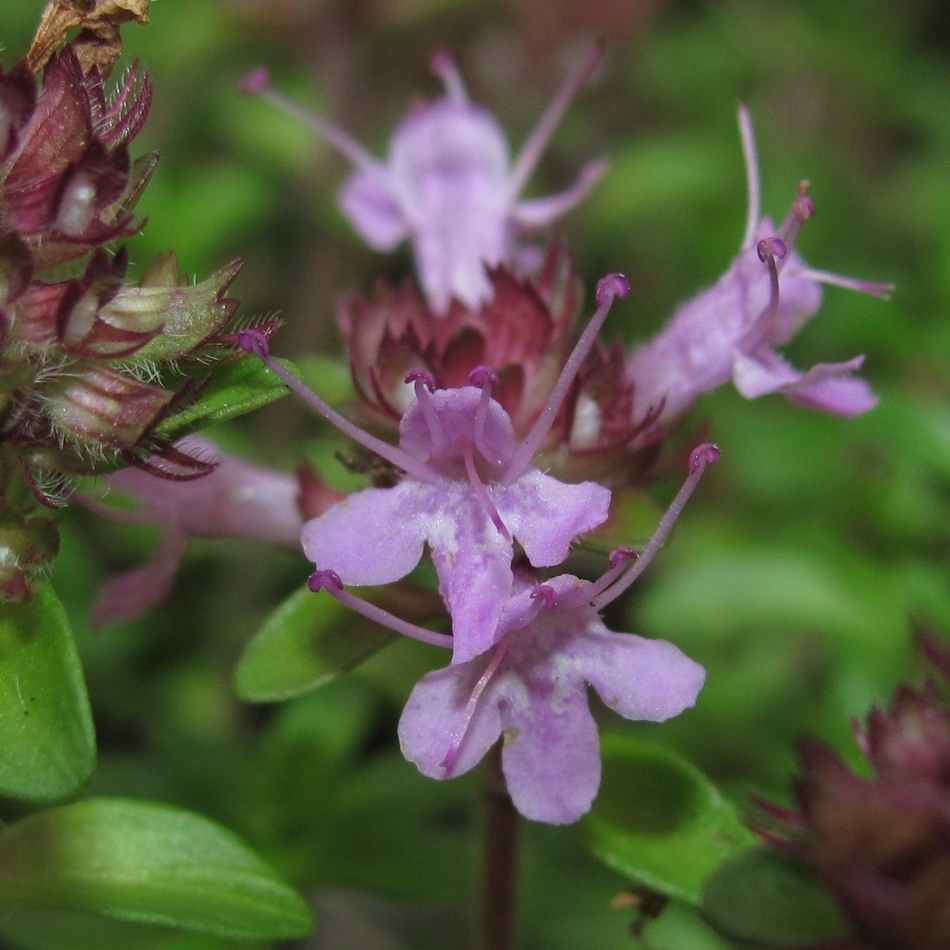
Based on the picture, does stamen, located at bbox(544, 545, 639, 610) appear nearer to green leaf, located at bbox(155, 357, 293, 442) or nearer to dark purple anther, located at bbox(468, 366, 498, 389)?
dark purple anther, located at bbox(468, 366, 498, 389)

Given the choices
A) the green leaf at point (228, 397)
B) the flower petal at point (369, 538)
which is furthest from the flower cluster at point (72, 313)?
the flower petal at point (369, 538)

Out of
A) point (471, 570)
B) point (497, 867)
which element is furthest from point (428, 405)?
point (497, 867)

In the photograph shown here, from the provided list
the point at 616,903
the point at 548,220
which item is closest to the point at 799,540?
the point at 548,220

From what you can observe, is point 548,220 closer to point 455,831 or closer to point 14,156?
point 14,156

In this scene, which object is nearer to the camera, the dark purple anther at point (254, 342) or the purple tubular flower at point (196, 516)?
the dark purple anther at point (254, 342)

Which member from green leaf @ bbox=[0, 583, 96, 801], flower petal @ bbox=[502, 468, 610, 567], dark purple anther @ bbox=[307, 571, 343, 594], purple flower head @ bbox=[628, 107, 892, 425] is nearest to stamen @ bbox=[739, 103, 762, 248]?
purple flower head @ bbox=[628, 107, 892, 425]

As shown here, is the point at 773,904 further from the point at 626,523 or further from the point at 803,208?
the point at 803,208

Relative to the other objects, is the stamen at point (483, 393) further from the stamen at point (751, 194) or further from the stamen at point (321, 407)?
the stamen at point (751, 194)
